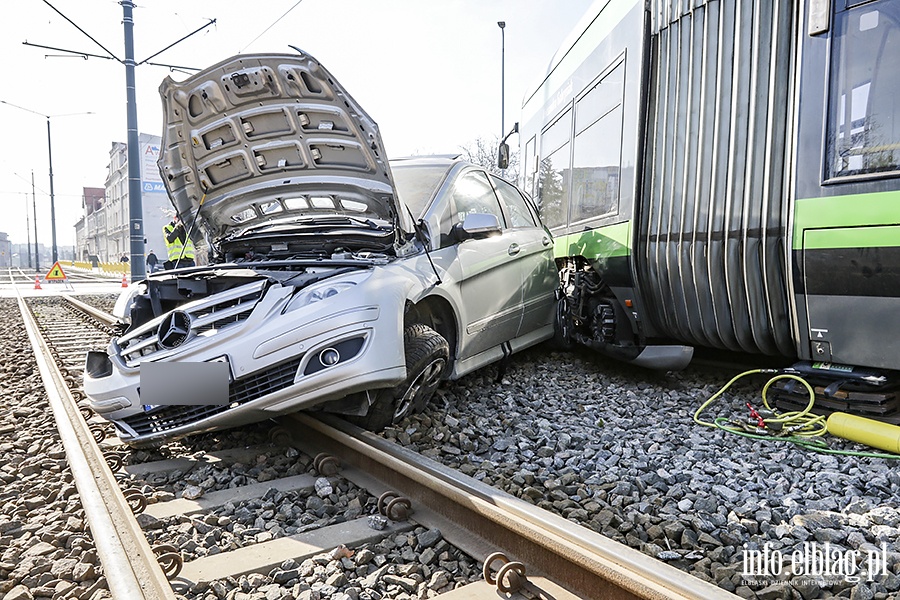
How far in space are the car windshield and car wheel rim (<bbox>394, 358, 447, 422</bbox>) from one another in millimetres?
1119

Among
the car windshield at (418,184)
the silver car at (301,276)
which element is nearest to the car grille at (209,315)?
the silver car at (301,276)

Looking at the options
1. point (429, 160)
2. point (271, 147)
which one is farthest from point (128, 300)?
point (429, 160)

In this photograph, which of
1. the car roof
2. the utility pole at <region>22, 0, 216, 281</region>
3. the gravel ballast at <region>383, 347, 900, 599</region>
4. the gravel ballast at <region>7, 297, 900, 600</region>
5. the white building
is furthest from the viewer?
the white building

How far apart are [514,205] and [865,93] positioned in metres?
2.93

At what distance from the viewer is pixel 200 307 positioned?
3756mm

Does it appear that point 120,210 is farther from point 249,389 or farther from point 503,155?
point 249,389

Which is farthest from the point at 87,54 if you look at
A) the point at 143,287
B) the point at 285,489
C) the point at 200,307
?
the point at 285,489

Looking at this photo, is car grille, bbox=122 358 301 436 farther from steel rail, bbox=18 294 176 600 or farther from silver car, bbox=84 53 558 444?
steel rail, bbox=18 294 176 600

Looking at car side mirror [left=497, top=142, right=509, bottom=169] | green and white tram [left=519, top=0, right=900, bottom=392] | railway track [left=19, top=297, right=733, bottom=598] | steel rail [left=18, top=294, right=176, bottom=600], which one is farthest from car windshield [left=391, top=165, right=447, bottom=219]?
car side mirror [left=497, top=142, right=509, bottom=169]

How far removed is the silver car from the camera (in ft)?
11.5

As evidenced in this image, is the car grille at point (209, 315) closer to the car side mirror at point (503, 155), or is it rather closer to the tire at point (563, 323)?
the tire at point (563, 323)

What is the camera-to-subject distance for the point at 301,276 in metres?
3.78

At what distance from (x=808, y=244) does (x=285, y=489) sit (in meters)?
3.25

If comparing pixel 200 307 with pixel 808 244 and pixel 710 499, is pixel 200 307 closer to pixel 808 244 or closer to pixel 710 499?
pixel 710 499
